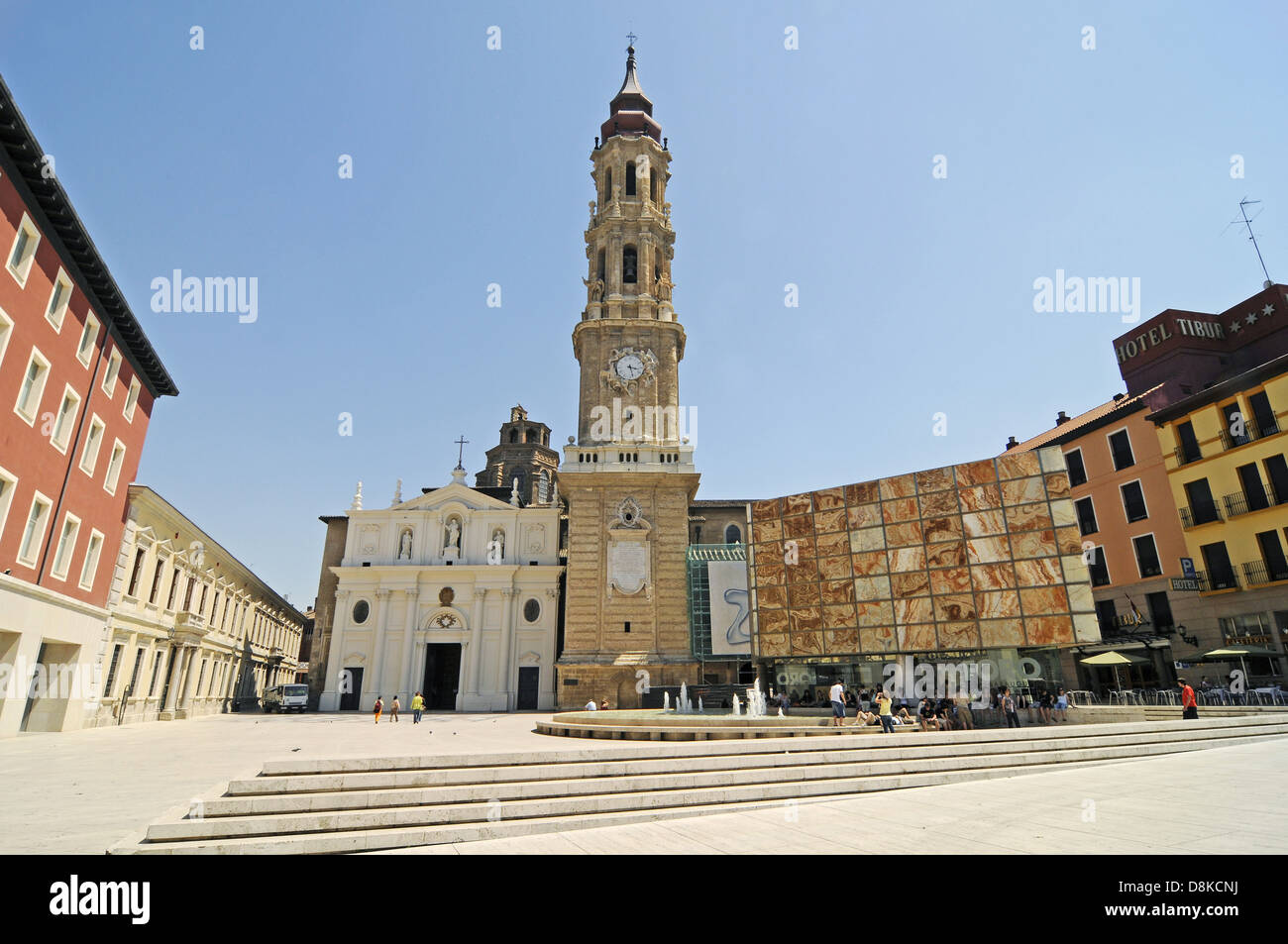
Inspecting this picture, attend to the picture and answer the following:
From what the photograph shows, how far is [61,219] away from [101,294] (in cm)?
369

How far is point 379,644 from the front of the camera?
41031mm

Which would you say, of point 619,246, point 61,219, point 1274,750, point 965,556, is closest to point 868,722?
point 1274,750

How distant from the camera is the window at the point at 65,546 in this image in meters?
20.2

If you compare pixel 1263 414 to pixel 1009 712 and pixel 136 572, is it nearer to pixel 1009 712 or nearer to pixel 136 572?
pixel 1009 712

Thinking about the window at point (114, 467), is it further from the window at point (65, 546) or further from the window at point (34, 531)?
the window at point (34, 531)

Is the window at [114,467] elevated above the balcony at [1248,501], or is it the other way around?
the window at [114,467]

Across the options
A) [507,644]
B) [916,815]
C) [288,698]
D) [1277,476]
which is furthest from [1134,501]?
[288,698]

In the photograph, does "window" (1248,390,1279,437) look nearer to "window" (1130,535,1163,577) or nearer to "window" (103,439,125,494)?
"window" (1130,535,1163,577)

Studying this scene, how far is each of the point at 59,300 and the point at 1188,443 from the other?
4136 cm

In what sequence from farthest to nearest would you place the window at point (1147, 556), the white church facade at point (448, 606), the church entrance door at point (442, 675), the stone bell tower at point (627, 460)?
the church entrance door at point (442, 675), the white church facade at point (448, 606), the stone bell tower at point (627, 460), the window at point (1147, 556)

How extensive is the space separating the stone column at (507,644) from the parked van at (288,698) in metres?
11.7

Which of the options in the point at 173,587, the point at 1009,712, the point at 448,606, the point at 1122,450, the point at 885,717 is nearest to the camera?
the point at 885,717

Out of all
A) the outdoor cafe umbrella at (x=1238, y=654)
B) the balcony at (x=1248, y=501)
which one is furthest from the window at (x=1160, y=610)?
the balcony at (x=1248, y=501)

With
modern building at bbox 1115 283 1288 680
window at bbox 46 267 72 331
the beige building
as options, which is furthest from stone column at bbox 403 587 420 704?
modern building at bbox 1115 283 1288 680
